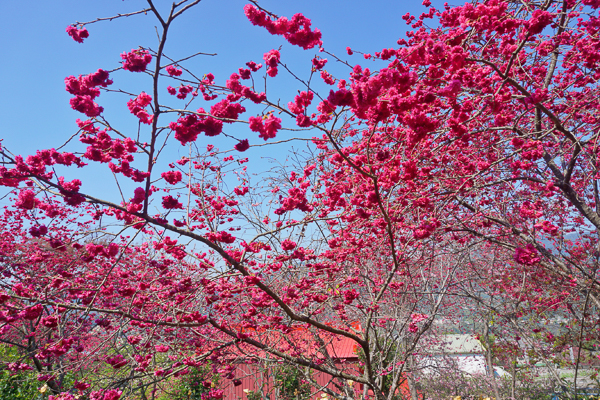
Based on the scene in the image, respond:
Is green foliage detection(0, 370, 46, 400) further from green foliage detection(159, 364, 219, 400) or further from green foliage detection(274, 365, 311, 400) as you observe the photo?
green foliage detection(274, 365, 311, 400)

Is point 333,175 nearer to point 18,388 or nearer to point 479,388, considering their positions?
point 18,388

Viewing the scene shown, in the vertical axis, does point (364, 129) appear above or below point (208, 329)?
above

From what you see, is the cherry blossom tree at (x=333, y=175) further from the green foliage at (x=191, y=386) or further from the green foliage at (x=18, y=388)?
the green foliage at (x=191, y=386)

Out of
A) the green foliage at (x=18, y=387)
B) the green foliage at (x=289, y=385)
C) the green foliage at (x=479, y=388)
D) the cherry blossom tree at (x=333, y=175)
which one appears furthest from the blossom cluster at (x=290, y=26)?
the green foliage at (x=479, y=388)

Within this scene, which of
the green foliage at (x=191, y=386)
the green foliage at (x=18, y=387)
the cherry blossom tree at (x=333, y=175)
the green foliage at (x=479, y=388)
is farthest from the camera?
the green foliage at (x=479, y=388)

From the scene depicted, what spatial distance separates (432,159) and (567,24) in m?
A: 2.50

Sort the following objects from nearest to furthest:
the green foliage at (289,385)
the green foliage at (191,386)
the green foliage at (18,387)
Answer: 1. the green foliage at (18,387)
2. the green foliage at (191,386)
3. the green foliage at (289,385)

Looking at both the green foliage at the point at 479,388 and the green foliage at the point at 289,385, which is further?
the green foliage at the point at 479,388

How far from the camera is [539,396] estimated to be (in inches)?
397

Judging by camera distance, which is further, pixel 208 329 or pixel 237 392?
pixel 237 392

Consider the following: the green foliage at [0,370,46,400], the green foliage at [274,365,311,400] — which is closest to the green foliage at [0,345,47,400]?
the green foliage at [0,370,46,400]

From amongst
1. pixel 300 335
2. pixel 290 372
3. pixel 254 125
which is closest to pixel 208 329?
pixel 300 335

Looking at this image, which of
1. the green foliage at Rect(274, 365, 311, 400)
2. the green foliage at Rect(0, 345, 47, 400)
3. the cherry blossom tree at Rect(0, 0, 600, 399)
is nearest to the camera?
the cherry blossom tree at Rect(0, 0, 600, 399)

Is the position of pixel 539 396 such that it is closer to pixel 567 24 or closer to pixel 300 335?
pixel 300 335
